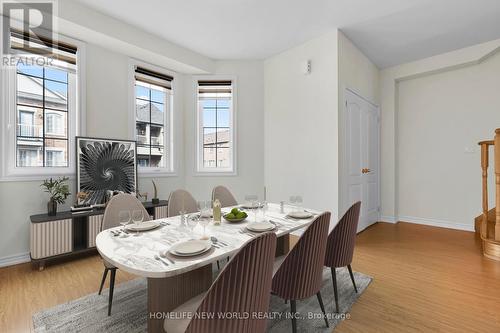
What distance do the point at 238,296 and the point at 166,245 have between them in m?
0.60

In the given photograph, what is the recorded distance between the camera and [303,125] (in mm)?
3773

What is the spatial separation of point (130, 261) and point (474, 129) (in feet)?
17.4

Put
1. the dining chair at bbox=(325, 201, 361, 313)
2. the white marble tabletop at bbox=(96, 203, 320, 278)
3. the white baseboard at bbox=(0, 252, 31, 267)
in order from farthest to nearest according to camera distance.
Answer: the white baseboard at bbox=(0, 252, 31, 267)
the dining chair at bbox=(325, 201, 361, 313)
the white marble tabletop at bbox=(96, 203, 320, 278)

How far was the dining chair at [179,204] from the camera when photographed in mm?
2551

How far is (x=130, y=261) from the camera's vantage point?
3.84 feet

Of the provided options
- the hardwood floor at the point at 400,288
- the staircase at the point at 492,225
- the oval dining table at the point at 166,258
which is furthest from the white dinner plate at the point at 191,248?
the staircase at the point at 492,225

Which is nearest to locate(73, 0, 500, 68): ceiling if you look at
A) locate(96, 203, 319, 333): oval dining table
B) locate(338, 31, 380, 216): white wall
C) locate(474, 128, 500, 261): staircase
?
locate(338, 31, 380, 216): white wall

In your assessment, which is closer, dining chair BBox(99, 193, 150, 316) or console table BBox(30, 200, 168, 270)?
dining chair BBox(99, 193, 150, 316)

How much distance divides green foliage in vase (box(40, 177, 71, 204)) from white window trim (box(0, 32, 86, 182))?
12 centimetres

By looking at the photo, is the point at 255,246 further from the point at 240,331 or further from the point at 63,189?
the point at 63,189

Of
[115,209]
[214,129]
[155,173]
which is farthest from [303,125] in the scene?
→ [115,209]

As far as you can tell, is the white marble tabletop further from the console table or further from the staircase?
the staircase

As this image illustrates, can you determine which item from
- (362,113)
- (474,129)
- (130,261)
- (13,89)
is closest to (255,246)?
(130,261)

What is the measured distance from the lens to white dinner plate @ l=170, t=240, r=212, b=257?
1.23 m
